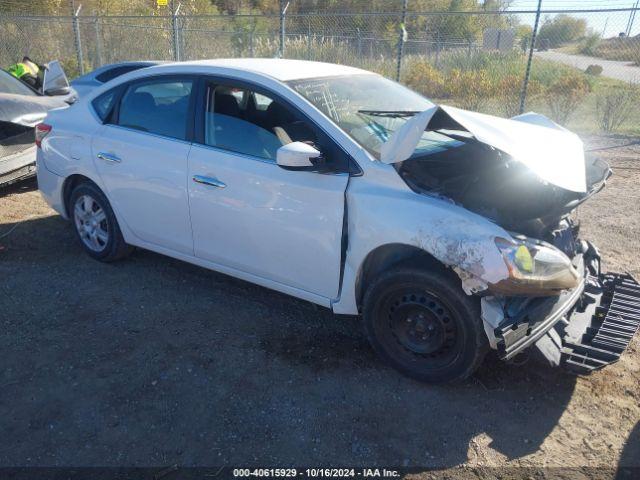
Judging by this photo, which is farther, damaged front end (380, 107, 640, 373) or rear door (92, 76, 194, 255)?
rear door (92, 76, 194, 255)

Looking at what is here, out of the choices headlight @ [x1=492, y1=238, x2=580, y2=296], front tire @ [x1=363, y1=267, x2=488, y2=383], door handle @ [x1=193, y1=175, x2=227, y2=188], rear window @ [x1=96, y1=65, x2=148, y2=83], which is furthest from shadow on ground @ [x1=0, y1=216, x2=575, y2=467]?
rear window @ [x1=96, y1=65, x2=148, y2=83]

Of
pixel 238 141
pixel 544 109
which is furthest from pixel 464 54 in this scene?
pixel 238 141

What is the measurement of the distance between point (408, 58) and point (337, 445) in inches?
629

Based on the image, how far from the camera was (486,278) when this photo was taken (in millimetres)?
2875

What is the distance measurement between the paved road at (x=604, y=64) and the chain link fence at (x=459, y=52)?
4 cm

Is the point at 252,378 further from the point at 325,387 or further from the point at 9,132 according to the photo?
the point at 9,132

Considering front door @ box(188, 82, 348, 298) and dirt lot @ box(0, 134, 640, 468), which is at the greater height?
front door @ box(188, 82, 348, 298)

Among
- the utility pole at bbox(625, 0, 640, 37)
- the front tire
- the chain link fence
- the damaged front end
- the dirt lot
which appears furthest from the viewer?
the chain link fence

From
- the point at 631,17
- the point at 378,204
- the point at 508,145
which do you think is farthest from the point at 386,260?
the point at 631,17

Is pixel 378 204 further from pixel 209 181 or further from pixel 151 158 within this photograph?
pixel 151 158

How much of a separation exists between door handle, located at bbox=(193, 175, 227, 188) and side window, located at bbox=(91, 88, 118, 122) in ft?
4.13

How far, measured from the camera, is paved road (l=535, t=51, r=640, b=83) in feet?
53.0

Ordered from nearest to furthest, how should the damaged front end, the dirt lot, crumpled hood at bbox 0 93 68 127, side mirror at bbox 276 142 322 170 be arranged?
the dirt lot < the damaged front end < side mirror at bbox 276 142 322 170 < crumpled hood at bbox 0 93 68 127

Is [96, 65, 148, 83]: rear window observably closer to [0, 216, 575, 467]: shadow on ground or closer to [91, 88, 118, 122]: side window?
[91, 88, 118, 122]: side window
